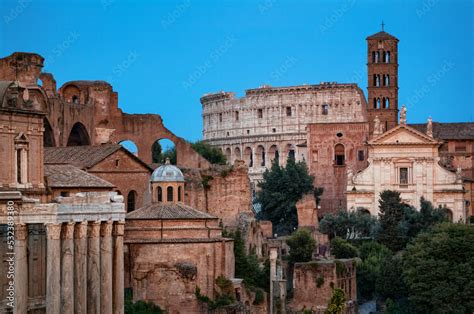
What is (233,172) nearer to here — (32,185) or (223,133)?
(32,185)

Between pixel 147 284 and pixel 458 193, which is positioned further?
pixel 458 193

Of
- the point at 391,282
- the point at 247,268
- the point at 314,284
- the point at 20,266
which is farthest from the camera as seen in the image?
the point at 391,282

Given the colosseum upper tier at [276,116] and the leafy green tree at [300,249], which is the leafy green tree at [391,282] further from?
the colosseum upper tier at [276,116]

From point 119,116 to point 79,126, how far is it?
9.38 ft

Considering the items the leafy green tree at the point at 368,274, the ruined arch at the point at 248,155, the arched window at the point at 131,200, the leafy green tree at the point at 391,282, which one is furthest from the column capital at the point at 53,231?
the ruined arch at the point at 248,155

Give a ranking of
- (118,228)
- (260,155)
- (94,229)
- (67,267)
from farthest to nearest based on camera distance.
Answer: (260,155)
(118,228)
(94,229)
(67,267)

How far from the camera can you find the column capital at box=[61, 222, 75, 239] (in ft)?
152

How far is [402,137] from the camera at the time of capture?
9838 centimetres

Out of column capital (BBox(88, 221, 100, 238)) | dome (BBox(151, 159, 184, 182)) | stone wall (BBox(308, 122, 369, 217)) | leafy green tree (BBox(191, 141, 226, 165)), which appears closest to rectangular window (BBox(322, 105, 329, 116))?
leafy green tree (BBox(191, 141, 226, 165))

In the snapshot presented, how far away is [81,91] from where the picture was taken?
7462 cm

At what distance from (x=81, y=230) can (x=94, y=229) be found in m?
0.96

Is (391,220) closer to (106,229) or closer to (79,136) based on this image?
(79,136)

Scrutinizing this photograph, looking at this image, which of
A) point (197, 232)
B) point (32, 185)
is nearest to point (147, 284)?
point (197, 232)

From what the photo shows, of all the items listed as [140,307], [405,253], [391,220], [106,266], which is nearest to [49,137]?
[140,307]
